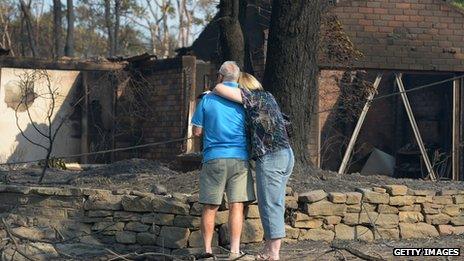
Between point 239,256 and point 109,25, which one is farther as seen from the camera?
point 109,25

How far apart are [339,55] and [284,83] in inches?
146

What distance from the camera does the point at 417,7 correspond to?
13.2 m

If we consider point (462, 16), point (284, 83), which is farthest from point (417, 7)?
point (284, 83)

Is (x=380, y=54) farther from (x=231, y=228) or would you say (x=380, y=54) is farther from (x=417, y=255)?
(x=231, y=228)

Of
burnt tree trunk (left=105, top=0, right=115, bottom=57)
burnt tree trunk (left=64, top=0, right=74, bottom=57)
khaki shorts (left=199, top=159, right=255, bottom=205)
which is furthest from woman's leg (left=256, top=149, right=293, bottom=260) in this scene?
burnt tree trunk (left=105, top=0, right=115, bottom=57)

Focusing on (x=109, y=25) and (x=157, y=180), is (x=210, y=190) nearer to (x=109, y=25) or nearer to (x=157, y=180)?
(x=157, y=180)

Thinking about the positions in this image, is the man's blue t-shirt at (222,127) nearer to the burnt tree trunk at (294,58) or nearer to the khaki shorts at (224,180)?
the khaki shorts at (224,180)

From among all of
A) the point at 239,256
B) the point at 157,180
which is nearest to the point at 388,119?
the point at 157,180

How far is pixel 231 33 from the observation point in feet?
32.5

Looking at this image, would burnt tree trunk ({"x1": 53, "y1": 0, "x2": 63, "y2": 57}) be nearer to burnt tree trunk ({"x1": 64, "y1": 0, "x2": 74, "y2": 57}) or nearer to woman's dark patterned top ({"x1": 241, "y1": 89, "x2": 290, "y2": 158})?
burnt tree trunk ({"x1": 64, "y1": 0, "x2": 74, "y2": 57})

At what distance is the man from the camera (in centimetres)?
660

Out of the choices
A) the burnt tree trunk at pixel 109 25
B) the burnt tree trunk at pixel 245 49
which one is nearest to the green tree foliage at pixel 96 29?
the burnt tree trunk at pixel 109 25

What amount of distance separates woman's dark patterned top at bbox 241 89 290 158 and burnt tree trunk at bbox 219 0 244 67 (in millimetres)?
3204

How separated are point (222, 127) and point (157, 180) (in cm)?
280
